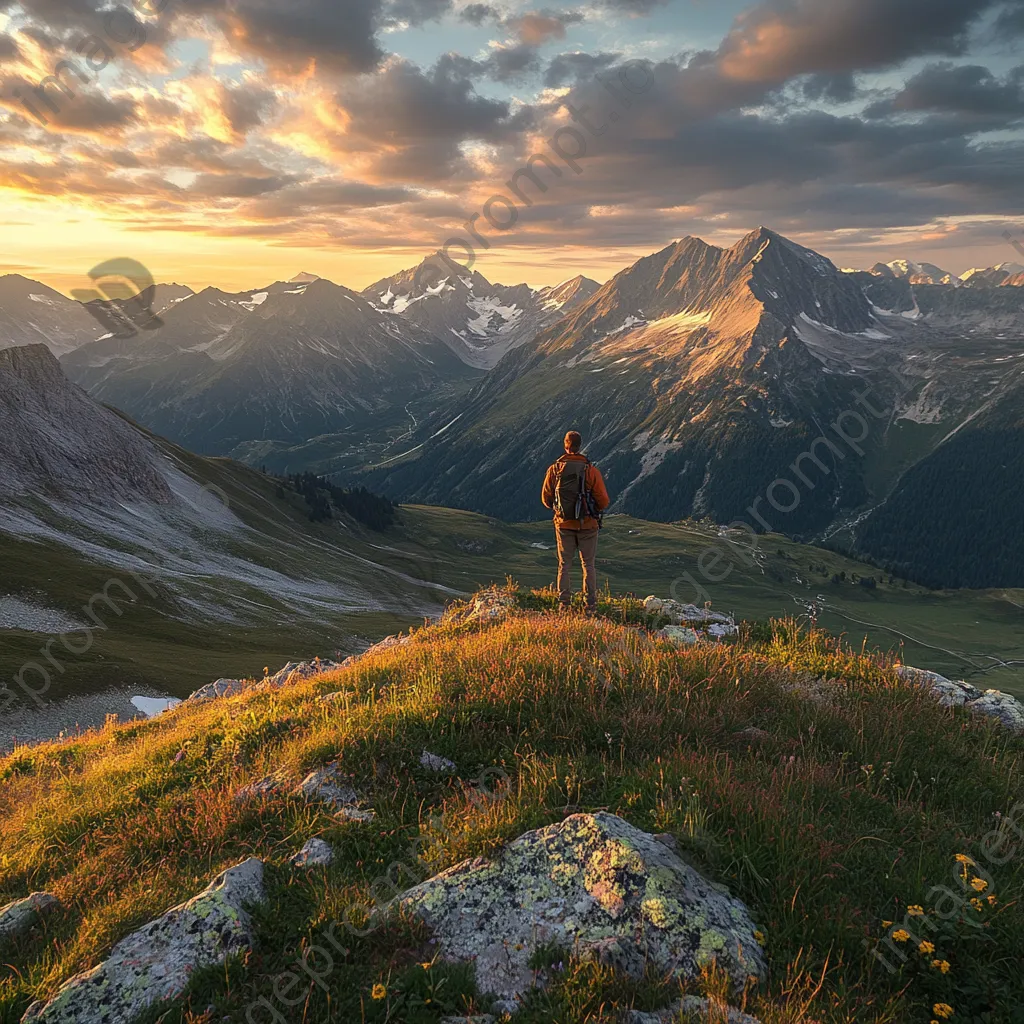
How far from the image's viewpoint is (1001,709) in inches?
426

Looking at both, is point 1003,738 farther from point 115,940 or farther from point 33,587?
point 33,587

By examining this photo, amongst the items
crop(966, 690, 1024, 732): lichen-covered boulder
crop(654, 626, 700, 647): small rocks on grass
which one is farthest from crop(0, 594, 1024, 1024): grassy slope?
crop(654, 626, 700, 647): small rocks on grass

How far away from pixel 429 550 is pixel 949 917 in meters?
193

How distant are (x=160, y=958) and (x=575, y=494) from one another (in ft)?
44.1

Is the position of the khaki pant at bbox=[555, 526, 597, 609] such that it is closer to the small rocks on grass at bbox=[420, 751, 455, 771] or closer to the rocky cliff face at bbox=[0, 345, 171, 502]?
the small rocks on grass at bbox=[420, 751, 455, 771]

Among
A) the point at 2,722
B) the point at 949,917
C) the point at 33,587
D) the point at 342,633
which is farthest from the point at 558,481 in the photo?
the point at 342,633

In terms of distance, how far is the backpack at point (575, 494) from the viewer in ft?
56.9

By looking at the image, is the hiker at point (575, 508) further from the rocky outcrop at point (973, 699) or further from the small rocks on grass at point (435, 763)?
the small rocks on grass at point (435, 763)

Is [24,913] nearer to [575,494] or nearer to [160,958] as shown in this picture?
[160,958]

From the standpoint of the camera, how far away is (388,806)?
766cm

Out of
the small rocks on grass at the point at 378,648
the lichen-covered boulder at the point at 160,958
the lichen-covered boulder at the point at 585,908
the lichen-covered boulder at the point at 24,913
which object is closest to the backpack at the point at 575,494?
the small rocks on grass at the point at 378,648

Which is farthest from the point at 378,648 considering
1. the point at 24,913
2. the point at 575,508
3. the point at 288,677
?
the point at 24,913

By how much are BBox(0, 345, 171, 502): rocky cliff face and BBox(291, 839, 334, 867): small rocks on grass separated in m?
105

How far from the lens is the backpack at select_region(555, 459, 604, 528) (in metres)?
17.3
